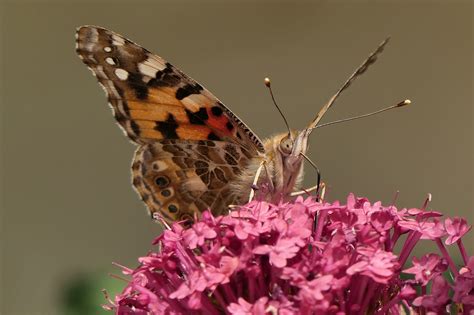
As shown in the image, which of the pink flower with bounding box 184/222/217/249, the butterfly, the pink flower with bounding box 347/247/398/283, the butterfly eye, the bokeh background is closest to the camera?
the pink flower with bounding box 347/247/398/283

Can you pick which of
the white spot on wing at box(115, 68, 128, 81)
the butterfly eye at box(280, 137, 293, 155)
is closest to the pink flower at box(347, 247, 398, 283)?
the butterfly eye at box(280, 137, 293, 155)

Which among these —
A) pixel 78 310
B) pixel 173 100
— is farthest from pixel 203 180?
pixel 78 310

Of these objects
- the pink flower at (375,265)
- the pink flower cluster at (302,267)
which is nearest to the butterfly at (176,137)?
the pink flower cluster at (302,267)

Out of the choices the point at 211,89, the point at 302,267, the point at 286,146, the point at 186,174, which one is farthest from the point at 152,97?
the point at 211,89

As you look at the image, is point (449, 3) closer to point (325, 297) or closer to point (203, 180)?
point (203, 180)

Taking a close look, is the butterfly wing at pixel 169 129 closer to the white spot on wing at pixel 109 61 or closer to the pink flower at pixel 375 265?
the white spot on wing at pixel 109 61

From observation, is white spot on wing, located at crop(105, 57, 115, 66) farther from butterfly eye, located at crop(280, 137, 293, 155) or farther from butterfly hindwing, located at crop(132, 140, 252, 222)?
butterfly eye, located at crop(280, 137, 293, 155)

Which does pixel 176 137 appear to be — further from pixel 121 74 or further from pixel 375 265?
pixel 375 265

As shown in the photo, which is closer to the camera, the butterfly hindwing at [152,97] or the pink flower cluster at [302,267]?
the pink flower cluster at [302,267]

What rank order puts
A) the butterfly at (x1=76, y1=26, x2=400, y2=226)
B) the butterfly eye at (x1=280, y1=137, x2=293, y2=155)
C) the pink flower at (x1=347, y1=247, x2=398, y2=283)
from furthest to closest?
the butterfly at (x1=76, y1=26, x2=400, y2=226), the butterfly eye at (x1=280, y1=137, x2=293, y2=155), the pink flower at (x1=347, y1=247, x2=398, y2=283)
